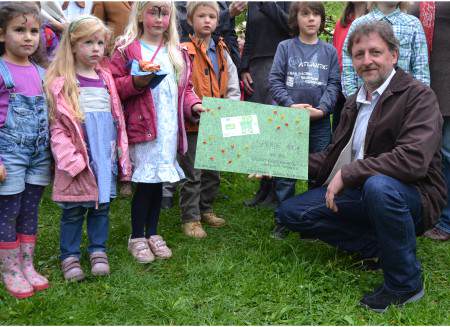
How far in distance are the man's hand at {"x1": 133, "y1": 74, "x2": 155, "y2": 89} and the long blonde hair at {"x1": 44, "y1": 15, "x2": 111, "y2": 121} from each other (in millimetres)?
391

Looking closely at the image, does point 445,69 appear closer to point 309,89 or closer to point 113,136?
point 309,89

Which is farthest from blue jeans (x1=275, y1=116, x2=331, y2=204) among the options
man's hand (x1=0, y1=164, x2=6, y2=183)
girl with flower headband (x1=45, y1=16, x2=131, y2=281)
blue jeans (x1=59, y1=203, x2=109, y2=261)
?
man's hand (x1=0, y1=164, x2=6, y2=183)

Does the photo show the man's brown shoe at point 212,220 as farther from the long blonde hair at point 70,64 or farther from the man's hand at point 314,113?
the long blonde hair at point 70,64

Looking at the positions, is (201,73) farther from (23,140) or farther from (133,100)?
(23,140)

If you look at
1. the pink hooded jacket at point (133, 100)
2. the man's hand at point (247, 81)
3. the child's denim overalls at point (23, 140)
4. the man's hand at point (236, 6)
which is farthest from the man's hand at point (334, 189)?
the man's hand at point (236, 6)

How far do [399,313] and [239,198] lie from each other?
8.76ft

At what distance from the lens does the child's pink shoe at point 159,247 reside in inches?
161

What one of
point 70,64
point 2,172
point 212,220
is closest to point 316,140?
point 212,220

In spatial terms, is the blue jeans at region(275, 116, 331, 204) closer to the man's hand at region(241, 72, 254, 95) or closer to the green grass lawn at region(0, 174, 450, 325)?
the green grass lawn at region(0, 174, 450, 325)

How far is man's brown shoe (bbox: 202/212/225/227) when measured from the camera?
4.84 m

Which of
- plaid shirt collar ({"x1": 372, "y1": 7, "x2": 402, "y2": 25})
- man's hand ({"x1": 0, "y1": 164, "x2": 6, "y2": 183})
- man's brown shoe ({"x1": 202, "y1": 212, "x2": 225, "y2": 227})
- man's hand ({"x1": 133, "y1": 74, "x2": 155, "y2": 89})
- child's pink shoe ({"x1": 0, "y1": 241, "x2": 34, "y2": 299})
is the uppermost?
plaid shirt collar ({"x1": 372, "y1": 7, "x2": 402, "y2": 25})

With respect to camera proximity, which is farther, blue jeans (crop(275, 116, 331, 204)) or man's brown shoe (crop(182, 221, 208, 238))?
blue jeans (crop(275, 116, 331, 204))

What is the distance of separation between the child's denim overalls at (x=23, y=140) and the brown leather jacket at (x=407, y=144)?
1.96 m

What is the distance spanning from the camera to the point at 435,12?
4.48 metres
